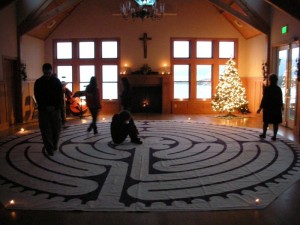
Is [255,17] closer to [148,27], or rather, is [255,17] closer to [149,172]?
[148,27]

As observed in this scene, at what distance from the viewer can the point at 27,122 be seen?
9.58 meters

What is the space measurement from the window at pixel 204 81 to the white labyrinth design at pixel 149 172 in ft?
16.8

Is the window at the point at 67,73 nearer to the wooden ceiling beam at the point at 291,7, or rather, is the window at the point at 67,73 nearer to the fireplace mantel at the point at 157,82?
the fireplace mantel at the point at 157,82

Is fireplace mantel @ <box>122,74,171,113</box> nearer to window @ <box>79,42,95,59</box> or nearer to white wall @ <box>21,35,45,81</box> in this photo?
window @ <box>79,42,95,59</box>

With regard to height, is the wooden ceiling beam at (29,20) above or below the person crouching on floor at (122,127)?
above

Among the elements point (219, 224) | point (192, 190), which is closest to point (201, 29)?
point (192, 190)


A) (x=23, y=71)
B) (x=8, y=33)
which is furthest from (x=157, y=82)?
(x=8, y=33)

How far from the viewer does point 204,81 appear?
1221 cm

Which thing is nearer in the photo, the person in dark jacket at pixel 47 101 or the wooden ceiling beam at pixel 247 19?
the person in dark jacket at pixel 47 101

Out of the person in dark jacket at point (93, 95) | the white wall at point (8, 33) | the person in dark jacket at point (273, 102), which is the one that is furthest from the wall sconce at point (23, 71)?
the person in dark jacket at point (273, 102)

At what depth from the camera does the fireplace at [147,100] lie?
39.6 feet

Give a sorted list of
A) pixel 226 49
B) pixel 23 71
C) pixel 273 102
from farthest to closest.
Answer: pixel 226 49
pixel 23 71
pixel 273 102

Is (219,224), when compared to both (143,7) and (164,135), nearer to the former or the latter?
(164,135)

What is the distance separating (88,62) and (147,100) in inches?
101
